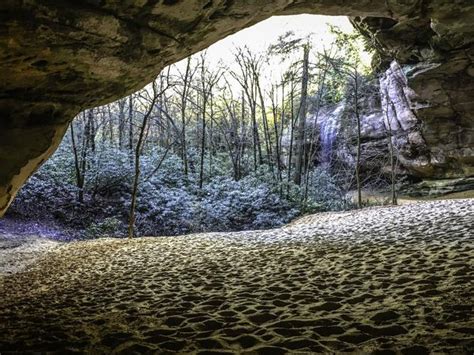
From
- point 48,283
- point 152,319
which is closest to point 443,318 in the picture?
point 152,319

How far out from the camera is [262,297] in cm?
392

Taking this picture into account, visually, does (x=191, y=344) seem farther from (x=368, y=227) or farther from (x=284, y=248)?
(x=368, y=227)

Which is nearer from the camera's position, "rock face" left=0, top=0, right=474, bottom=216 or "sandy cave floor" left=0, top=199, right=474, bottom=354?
"sandy cave floor" left=0, top=199, right=474, bottom=354

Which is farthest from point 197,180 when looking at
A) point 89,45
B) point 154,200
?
point 89,45

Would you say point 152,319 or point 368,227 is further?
point 368,227

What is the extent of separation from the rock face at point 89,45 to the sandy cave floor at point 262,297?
2205 mm

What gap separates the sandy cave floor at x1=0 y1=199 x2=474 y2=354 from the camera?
107 inches

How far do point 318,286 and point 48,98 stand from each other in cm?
446

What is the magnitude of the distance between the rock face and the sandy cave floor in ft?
7.23

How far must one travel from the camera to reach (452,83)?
13.8m

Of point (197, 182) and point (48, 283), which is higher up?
point (197, 182)

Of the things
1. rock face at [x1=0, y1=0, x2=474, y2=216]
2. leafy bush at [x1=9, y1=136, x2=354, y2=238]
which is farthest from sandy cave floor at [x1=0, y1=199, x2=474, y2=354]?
leafy bush at [x1=9, y1=136, x2=354, y2=238]

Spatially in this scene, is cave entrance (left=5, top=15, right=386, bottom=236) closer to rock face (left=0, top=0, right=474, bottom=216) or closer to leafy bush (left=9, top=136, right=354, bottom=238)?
leafy bush (left=9, top=136, right=354, bottom=238)

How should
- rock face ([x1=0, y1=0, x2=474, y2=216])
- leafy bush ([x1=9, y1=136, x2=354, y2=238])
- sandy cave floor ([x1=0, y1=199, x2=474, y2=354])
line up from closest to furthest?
sandy cave floor ([x1=0, y1=199, x2=474, y2=354]) < rock face ([x1=0, y1=0, x2=474, y2=216]) < leafy bush ([x1=9, y1=136, x2=354, y2=238])
